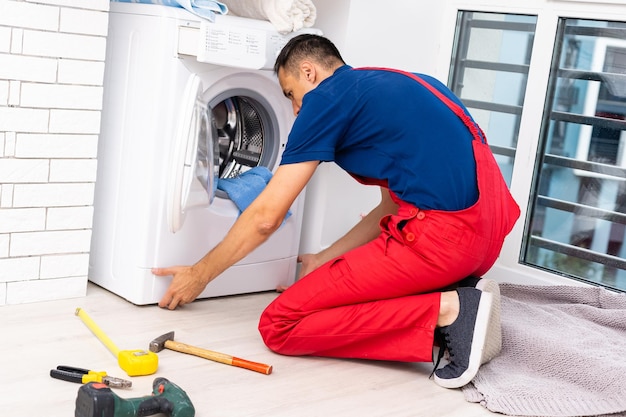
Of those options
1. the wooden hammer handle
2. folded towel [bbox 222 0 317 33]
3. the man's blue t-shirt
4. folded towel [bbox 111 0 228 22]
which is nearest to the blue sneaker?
the man's blue t-shirt

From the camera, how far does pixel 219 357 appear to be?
7.23 ft

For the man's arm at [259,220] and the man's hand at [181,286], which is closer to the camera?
the man's arm at [259,220]

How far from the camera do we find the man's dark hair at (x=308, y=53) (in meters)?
2.41

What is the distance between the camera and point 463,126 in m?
2.40

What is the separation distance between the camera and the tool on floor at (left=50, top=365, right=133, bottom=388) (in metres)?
1.94

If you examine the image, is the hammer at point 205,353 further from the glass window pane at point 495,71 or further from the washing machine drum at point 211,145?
the glass window pane at point 495,71

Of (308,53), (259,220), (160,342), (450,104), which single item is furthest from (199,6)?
(160,342)

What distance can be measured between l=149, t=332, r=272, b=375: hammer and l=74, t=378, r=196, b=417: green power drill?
1.01 feet

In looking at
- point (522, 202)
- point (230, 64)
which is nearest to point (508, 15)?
point (522, 202)

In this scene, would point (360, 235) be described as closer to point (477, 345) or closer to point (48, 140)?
point (477, 345)

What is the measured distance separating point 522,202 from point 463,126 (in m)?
0.96

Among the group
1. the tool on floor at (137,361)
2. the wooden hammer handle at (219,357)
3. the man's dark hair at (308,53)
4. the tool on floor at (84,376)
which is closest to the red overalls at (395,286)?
the wooden hammer handle at (219,357)

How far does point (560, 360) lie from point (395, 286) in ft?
1.66

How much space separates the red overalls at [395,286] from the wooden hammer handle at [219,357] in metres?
0.17
